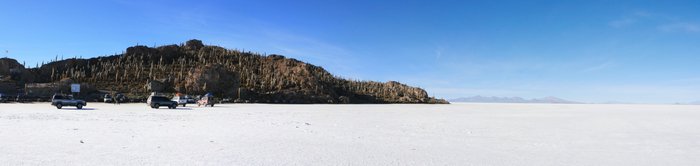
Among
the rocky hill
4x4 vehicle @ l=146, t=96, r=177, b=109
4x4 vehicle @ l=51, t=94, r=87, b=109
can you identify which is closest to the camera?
4x4 vehicle @ l=51, t=94, r=87, b=109

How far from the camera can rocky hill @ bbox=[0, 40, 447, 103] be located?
74125 millimetres

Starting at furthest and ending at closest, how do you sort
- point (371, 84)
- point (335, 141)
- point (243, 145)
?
point (371, 84)
point (335, 141)
point (243, 145)

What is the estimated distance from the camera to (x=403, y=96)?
320ft

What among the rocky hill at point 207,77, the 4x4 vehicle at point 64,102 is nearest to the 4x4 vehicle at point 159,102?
the 4x4 vehicle at point 64,102

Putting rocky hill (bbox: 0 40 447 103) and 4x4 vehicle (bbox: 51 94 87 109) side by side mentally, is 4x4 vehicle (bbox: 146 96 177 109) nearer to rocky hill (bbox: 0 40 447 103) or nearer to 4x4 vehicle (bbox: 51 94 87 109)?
4x4 vehicle (bbox: 51 94 87 109)

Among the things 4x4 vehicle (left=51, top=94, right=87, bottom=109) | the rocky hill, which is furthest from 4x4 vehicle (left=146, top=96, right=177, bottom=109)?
the rocky hill

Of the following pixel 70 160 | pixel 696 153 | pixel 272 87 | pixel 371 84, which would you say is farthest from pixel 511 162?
pixel 371 84

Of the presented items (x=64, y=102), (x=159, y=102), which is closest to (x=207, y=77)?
(x=159, y=102)

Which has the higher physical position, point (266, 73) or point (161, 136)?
point (266, 73)

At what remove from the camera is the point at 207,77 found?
74.2 meters

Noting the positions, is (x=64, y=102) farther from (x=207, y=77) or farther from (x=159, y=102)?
(x=207, y=77)

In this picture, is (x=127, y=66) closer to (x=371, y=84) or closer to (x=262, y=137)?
(x=371, y=84)

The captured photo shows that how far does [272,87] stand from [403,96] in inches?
1100

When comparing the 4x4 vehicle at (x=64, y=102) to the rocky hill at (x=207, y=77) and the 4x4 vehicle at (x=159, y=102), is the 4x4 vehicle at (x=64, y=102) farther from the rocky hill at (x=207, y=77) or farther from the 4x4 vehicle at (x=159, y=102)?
the rocky hill at (x=207, y=77)
